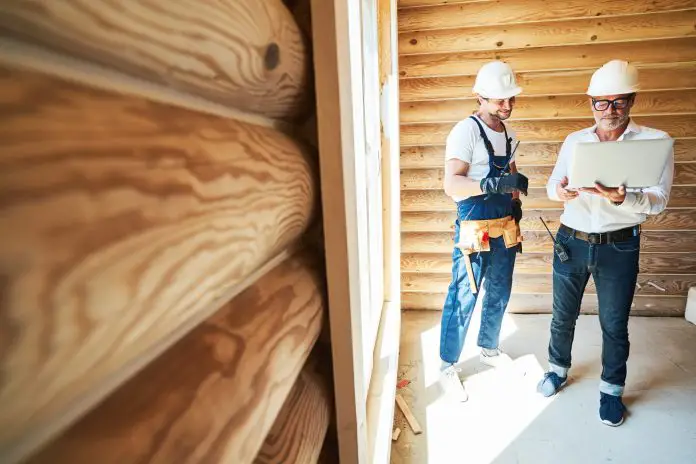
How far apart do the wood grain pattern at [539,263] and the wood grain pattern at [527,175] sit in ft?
2.02

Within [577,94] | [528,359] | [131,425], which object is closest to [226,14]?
[131,425]

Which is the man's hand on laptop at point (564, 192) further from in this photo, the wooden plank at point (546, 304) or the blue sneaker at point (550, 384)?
the wooden plank at point (546, 304)

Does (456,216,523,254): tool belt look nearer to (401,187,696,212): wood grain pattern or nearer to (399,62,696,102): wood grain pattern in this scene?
(401,187,696,212): wood grain pattern

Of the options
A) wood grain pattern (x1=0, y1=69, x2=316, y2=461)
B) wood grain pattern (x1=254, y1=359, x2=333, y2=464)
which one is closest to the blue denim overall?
wood grain pattern (x1=254, y1=359, x2=333, y2=464)

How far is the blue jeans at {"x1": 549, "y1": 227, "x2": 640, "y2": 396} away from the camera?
6.17 ft

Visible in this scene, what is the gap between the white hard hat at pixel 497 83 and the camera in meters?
2.02

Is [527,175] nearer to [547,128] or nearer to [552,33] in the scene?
[547,128]

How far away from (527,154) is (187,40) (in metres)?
3.04

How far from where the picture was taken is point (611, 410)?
6.59ft

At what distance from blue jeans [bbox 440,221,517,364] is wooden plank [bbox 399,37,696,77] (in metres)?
1.36

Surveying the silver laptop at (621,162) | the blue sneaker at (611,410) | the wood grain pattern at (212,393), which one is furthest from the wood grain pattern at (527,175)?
the wood grain pattern at (212,393)

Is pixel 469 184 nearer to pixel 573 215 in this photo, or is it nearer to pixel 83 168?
pixel 573 215

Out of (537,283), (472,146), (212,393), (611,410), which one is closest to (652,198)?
(472,146)

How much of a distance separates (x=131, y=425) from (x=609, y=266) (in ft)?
7.22
